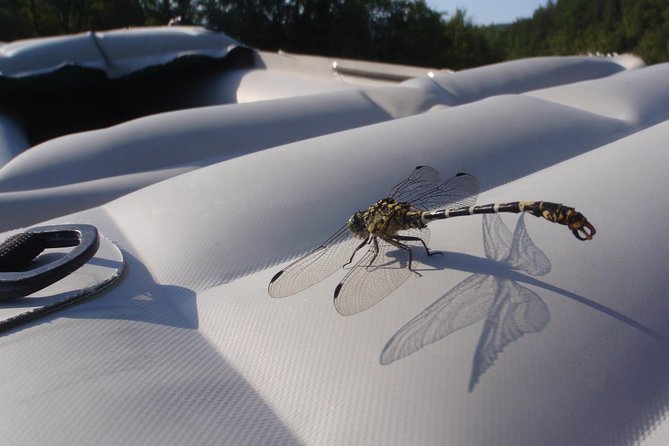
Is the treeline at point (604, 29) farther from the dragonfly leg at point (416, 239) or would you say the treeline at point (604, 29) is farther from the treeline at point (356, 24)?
the dragonfly leg at point (416, 239)

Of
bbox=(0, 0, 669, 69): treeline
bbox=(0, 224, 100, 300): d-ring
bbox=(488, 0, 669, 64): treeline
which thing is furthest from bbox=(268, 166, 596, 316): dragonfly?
bbox=(0, 0, 669, 69): treeline

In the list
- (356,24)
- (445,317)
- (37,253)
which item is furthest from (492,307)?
(356,24)

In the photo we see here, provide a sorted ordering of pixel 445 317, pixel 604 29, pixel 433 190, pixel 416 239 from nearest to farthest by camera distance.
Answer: pixel 445 317, pixel 416 239, pixel 433 190, pixel 604 29

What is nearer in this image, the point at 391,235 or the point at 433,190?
the point at 391,235

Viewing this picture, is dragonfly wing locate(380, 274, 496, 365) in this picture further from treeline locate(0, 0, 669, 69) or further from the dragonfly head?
treeline locate(0, 0, 669, 69)

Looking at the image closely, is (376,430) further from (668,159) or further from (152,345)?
(668,159)

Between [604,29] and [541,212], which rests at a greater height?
[541,212]

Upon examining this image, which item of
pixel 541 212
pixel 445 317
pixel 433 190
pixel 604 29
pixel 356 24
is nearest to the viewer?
pixel 445 317

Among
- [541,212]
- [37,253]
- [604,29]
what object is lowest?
[604,29]

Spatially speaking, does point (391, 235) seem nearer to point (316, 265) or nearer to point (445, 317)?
point (316, 265)
